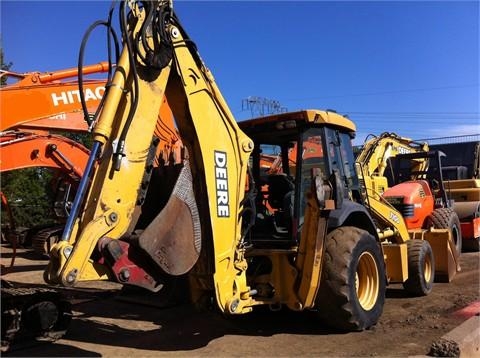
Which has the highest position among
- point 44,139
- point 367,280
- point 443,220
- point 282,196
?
point 44,139

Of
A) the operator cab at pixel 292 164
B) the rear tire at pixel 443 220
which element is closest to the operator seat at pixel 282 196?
the operator cab at pixel 292 164

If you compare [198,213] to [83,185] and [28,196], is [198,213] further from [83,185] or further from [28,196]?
[28,196]

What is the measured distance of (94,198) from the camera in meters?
4.41

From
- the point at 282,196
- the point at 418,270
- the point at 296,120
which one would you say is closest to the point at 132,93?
the point at 296,120

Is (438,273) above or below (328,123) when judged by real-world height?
below

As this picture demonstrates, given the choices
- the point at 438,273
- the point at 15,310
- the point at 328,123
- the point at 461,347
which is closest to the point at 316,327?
the point at 461,347

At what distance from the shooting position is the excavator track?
5.84 m

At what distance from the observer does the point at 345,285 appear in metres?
5.74

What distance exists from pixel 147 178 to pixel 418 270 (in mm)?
5091

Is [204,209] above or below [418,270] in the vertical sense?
above

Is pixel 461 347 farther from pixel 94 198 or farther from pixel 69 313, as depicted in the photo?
pixel 69 313

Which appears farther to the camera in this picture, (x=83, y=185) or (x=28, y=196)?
(x=28, y=196)

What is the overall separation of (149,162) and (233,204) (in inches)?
38.8

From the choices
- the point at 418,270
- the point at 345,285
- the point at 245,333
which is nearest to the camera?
the point at 345,285
